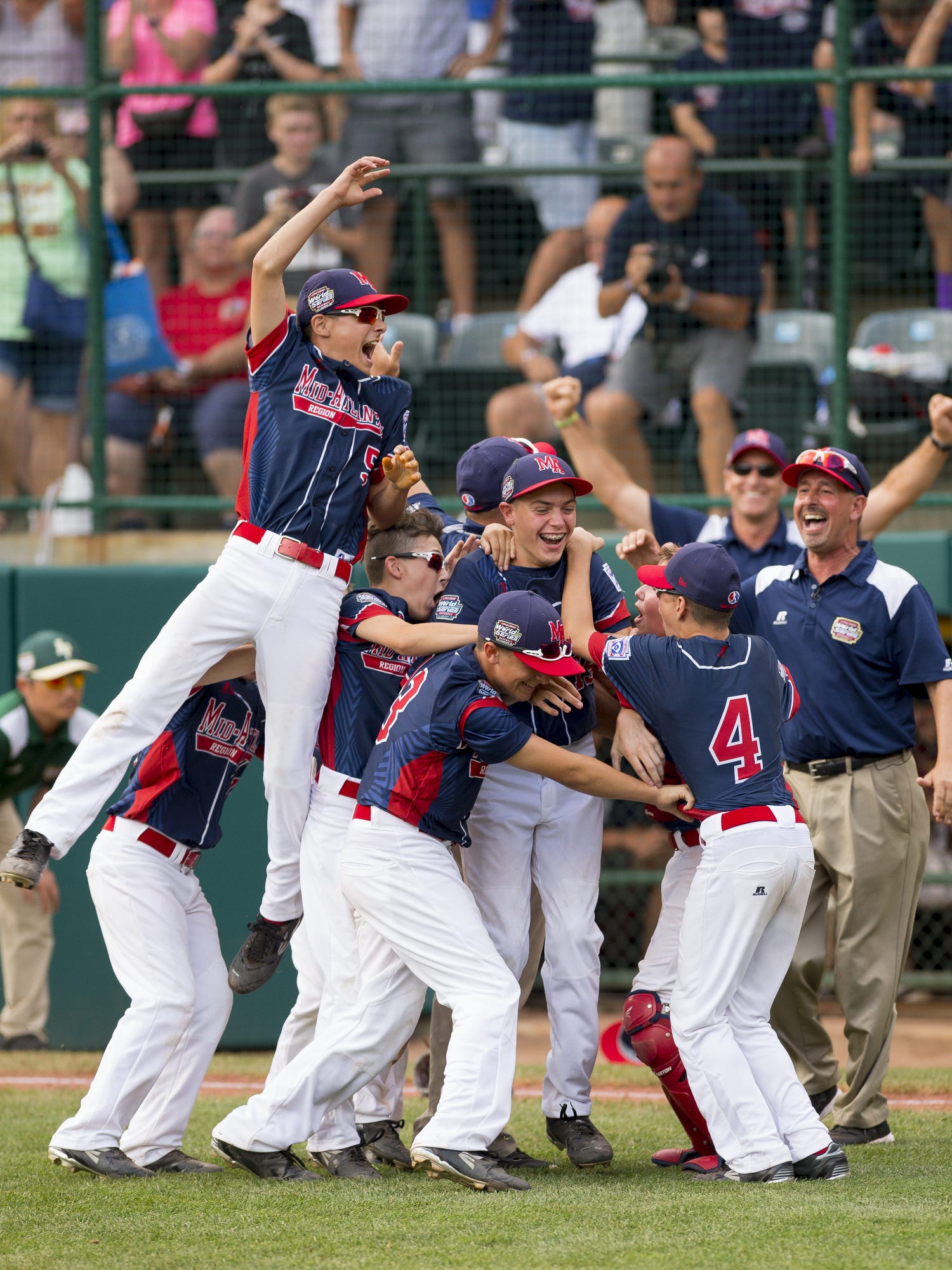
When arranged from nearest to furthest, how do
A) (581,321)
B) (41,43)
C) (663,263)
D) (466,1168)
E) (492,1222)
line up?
1. (492,1222)
2. (466,1168)
3. (663,263)
4. (581,321)
5. (41,43)

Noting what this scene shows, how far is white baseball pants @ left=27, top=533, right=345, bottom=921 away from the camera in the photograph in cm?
486

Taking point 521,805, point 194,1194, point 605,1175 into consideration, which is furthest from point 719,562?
point 194,1194

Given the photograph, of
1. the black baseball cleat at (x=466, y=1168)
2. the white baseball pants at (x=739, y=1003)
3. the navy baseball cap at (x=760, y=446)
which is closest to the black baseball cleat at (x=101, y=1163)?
the black baseball cleat at (x=466, y=1168)

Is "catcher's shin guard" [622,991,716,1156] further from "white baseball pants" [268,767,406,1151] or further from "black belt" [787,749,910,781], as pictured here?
"black belt" [787,749,910,781]

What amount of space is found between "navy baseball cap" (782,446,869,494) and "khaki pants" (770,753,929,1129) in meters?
0.96

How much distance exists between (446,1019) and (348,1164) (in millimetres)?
692

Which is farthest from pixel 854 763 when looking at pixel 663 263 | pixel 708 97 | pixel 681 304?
pixel 708 97

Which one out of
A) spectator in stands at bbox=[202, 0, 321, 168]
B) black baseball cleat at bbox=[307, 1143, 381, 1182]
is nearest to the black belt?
black baseball cleat at bbox=[307, 1143, 381, 1182]

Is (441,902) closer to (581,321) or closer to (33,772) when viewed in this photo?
(33,772)

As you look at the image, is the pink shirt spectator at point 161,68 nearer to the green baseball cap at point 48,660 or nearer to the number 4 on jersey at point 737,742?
the green baseball cap at point 48,660

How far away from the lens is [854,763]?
5.46m

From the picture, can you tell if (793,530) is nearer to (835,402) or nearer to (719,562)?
(835,402)

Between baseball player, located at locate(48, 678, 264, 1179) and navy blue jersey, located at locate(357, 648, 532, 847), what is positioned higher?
navy blue jersey, located at locate(357, 648, 532, 847)

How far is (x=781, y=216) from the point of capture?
8.16 m
